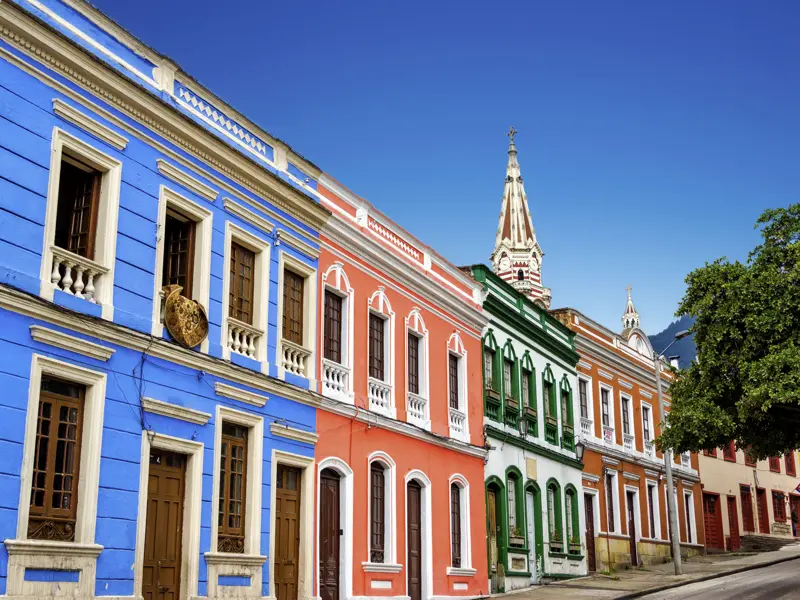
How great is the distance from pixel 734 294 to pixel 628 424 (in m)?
11.9

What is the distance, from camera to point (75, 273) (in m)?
11.6

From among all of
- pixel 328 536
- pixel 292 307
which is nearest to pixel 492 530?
pixel 328 536

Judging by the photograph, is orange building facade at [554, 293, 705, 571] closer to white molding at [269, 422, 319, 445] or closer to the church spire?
white molding at [269, 422, 319, 445]

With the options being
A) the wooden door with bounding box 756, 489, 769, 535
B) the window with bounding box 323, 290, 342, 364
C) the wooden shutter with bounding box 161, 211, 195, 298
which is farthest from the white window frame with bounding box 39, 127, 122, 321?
the wooden door with bounding box 756, 489, 769, 535

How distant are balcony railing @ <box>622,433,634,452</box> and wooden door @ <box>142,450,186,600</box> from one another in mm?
20967

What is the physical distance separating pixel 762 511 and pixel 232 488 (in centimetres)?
3321

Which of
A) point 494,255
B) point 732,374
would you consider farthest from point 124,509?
point 494,255

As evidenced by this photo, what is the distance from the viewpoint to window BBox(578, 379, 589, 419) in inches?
1147

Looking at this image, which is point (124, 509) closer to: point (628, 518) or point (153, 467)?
point (153, 467)

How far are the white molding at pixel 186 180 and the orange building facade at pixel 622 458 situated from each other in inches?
670

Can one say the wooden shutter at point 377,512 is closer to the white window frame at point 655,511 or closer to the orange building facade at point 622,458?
the orange building facade at point 622,458

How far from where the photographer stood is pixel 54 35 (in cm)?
1133

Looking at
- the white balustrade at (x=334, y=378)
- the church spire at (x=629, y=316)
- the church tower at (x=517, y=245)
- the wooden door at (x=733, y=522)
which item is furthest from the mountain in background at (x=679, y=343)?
the white balustrade at (x=334, y=378)

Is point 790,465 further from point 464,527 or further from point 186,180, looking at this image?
point 186,180
